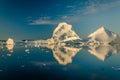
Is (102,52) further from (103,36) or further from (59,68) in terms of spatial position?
(103,36)

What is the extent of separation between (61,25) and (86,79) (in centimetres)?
14600

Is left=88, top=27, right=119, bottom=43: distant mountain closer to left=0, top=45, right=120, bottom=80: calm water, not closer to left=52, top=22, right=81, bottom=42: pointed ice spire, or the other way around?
left=52, top=22, right=81, bottom=42: pointed ice spire

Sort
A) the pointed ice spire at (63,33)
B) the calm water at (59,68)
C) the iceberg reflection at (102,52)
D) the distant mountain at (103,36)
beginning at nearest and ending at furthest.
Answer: the calm water at (59,68), the iceberg reflection at (102,52), the pointed ice spire at (63,33), the distant mountain at (103,36)

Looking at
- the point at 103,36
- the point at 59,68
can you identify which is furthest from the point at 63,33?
the point at 59,68

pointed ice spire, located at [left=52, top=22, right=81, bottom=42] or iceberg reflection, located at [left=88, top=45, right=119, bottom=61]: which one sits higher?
pointed ice spire, located at [left=52, top=22, right=81, bottom=42]

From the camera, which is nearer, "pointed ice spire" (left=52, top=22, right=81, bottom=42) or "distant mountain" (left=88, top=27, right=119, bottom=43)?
"pointed ice spire" (left=52, top=22, right=81, bottom=42)

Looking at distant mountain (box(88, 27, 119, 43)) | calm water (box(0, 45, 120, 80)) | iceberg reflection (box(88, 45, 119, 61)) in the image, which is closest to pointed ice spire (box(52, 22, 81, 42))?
distant mountain (box(88, 27, 119, 43))

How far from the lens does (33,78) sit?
2098 centimetres

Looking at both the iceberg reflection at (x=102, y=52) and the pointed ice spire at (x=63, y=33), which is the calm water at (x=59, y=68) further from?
the pointed ice spire at (x=63, y=33)

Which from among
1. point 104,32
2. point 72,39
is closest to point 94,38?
point 104,32

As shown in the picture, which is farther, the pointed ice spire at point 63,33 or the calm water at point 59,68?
the pointed ice spire at point 63,33

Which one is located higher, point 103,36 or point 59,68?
point 103,36

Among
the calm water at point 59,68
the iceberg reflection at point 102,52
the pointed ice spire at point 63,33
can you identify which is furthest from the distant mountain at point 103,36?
the calm water at point 59,68

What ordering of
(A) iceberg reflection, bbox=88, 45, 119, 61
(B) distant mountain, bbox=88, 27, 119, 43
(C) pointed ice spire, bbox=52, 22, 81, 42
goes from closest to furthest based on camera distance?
(A) iceberg reflection, bbox=88, 45, 119, 61 → (C) pointed ice spire, bbox=52, 22, 81, 42 → (B) distant mountain, bbox=88, 27, 119, 43
